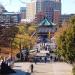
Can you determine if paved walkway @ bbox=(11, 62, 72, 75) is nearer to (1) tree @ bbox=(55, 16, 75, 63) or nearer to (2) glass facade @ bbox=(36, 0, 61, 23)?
(1) tree @ bbox=(55, 16, 75, 63)

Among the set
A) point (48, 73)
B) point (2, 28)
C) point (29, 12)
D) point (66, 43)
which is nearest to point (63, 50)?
point (66, 43)

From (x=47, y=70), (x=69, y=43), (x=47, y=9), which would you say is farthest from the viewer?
(x=47, y=9)

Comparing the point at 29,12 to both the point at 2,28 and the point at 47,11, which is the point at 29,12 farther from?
the point at 2,28

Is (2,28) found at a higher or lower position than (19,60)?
higher

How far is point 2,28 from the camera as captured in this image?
654 inches

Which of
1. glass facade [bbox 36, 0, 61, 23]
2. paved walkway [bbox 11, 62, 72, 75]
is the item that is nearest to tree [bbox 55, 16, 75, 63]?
paved walkway [bbox 11, 62, 72, 75]

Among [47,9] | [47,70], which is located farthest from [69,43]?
[47,9]

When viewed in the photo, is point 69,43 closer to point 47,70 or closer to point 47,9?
point 47,70

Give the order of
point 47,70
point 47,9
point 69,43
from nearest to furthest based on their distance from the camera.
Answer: point 69,43 < point 47,70 < point 47,9

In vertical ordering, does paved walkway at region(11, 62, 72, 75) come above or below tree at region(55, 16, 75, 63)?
below

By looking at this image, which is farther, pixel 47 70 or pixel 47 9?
pixel 47 9

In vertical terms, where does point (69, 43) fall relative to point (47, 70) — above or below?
above

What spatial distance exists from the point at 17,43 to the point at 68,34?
22.0 meters

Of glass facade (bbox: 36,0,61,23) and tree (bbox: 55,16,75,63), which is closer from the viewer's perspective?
tree (bbox: 55,16,75,63)
